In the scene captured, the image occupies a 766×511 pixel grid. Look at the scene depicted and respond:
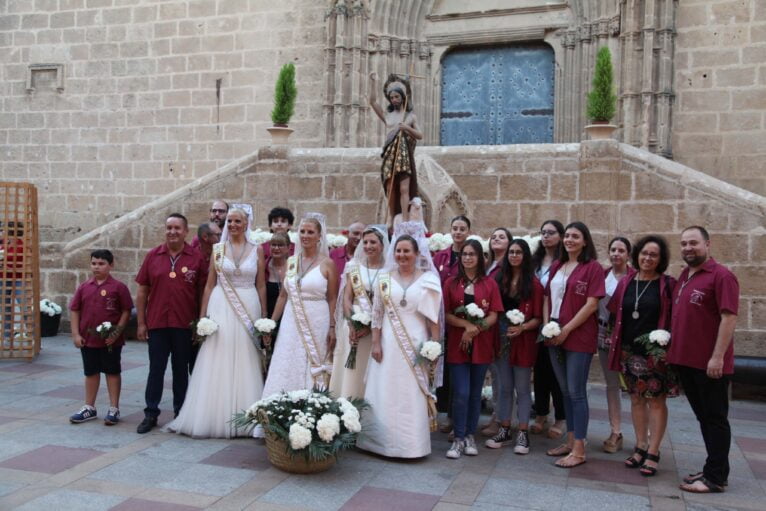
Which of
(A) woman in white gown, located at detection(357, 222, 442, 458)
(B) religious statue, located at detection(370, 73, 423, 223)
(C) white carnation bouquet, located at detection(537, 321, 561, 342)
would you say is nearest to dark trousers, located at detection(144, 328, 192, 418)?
(A) woman in white gown, located at detection(357, 222, 442, 458)

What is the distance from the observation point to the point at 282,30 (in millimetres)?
14516

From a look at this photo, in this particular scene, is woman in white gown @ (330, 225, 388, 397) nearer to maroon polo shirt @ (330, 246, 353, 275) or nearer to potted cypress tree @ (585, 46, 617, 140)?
maroon polo shirt @ (330, 246, 353, 275)

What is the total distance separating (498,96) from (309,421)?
10559mm

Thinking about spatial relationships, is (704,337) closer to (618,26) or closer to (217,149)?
(618,26)

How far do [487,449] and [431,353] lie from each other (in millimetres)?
1096

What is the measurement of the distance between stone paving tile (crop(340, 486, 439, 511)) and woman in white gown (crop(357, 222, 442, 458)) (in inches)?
24.5

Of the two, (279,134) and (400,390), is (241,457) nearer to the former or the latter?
(400,390)

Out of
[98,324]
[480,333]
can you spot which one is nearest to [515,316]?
[480,333]

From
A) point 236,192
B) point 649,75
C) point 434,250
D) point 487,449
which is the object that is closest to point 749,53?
point 649,75

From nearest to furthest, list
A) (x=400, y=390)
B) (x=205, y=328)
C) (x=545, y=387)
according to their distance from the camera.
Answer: (x=400, y=390) < (x=205, y=328) < (x=545, y=387)

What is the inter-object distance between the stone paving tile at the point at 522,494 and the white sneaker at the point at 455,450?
0.50m

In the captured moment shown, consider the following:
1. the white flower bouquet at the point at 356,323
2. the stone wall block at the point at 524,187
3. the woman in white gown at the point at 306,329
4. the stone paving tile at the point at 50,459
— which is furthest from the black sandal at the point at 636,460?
the stone wall block at the point at 524,187

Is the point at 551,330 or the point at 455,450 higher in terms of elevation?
the point at 551,330

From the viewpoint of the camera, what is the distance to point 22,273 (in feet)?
31.1
